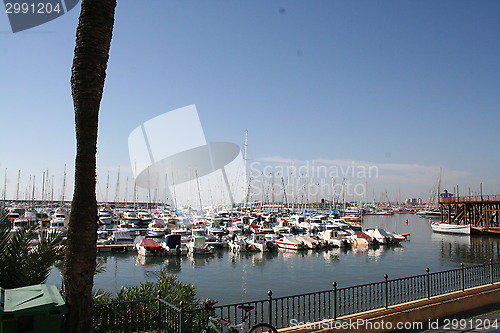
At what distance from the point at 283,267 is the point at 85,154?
1227 inches

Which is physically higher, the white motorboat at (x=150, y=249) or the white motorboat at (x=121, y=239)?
the white motorboat at (x=121, y=239)

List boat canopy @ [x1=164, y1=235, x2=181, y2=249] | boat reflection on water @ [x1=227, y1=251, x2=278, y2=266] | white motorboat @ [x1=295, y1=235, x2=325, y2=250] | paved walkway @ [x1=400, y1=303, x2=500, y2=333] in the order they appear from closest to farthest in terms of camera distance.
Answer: paved walkway @ [x1=400, y1=303, x2=500, y2=333] < boat reflection on water @ [x1=227, y1=251, x2=278, y2=266] < boat canopy @ [x1=164, y1=235, x2=181, y2=249] < white motorboat @ [x1=295, y1=235, x2=325, y2=250]

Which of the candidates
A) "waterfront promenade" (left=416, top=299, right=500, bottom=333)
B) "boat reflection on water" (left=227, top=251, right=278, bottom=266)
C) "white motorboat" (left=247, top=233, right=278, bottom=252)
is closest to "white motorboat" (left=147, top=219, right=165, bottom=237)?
"boat reflection on water" (left=227, top=251, right=278, bottom=266)

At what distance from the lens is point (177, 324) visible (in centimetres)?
808

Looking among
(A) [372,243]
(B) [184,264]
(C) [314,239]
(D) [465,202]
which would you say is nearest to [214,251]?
(B) [184,264]

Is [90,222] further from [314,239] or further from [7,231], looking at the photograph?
[314,239]

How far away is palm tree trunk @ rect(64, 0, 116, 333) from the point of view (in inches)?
249

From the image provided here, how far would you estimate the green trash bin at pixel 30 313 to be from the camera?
227 inches

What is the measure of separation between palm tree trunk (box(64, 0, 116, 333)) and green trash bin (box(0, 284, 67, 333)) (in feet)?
0.87

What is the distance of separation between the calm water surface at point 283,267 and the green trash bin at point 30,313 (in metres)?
16.2

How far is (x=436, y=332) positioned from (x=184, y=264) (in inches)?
1152

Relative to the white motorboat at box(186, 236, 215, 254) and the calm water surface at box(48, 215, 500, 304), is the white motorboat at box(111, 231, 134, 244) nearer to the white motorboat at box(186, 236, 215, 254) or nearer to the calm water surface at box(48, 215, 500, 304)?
the calm water surface at box(48, 215, 500, 304)

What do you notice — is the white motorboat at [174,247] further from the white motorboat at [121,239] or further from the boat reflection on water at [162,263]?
the white motorboat at [121,239]

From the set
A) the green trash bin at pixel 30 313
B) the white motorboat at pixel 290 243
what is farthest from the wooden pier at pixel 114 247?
the green trash bin at pixel 30 313
